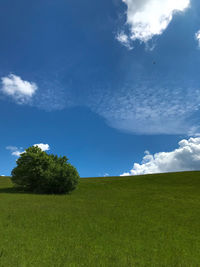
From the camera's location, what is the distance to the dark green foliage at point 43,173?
40.0 meters

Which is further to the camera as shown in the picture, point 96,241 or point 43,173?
point 43,173

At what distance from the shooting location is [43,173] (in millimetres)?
41062

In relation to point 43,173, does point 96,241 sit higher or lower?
lower

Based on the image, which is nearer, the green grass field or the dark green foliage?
the green grass field

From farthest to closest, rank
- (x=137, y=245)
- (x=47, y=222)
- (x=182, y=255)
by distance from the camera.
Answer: (x=47, y=222) < (x=137, y=245) < (x=182, y=255)

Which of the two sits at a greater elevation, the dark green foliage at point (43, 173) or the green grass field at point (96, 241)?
the dark green foliage at point (43, 173)

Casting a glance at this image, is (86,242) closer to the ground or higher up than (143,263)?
higher up

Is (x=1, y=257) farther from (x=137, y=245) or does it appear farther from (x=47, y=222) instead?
(x=137, y=245)

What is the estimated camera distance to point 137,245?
11570 mm

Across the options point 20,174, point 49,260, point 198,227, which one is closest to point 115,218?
point 198,227

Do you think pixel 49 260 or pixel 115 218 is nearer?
pixel 49 260

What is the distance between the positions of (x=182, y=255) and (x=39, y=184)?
3789 cm

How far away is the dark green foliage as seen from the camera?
131ft

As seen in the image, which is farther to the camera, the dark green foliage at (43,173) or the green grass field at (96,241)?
the dark green foliage at (43,173)
